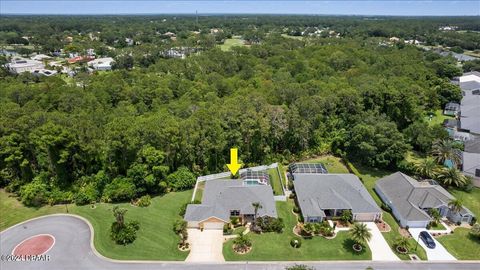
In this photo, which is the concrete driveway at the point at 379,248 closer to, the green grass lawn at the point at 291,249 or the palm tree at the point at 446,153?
the green grass lawn at the point at 291,249

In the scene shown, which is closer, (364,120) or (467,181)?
(467,181)

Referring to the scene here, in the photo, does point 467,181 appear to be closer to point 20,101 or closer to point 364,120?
point 364,120

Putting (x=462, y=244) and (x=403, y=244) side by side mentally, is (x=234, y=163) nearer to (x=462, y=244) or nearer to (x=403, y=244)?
(x=403, y=244)

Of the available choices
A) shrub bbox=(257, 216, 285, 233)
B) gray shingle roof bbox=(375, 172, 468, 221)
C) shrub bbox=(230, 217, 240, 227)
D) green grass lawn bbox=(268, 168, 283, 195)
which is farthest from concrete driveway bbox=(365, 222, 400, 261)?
shrub bbox=(230, 217, 240, 227)

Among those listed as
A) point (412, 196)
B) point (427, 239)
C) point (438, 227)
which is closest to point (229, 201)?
point (427, 239)

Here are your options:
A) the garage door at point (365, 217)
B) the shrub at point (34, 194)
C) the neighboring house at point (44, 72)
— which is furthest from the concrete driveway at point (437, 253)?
the neighboring house at point (44, 72)

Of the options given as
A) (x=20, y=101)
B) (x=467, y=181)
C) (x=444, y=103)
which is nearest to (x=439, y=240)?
(x=467, y=181)

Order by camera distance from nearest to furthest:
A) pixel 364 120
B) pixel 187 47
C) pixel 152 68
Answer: pixel 364 120
pixel 152 68
pixel 187 47
